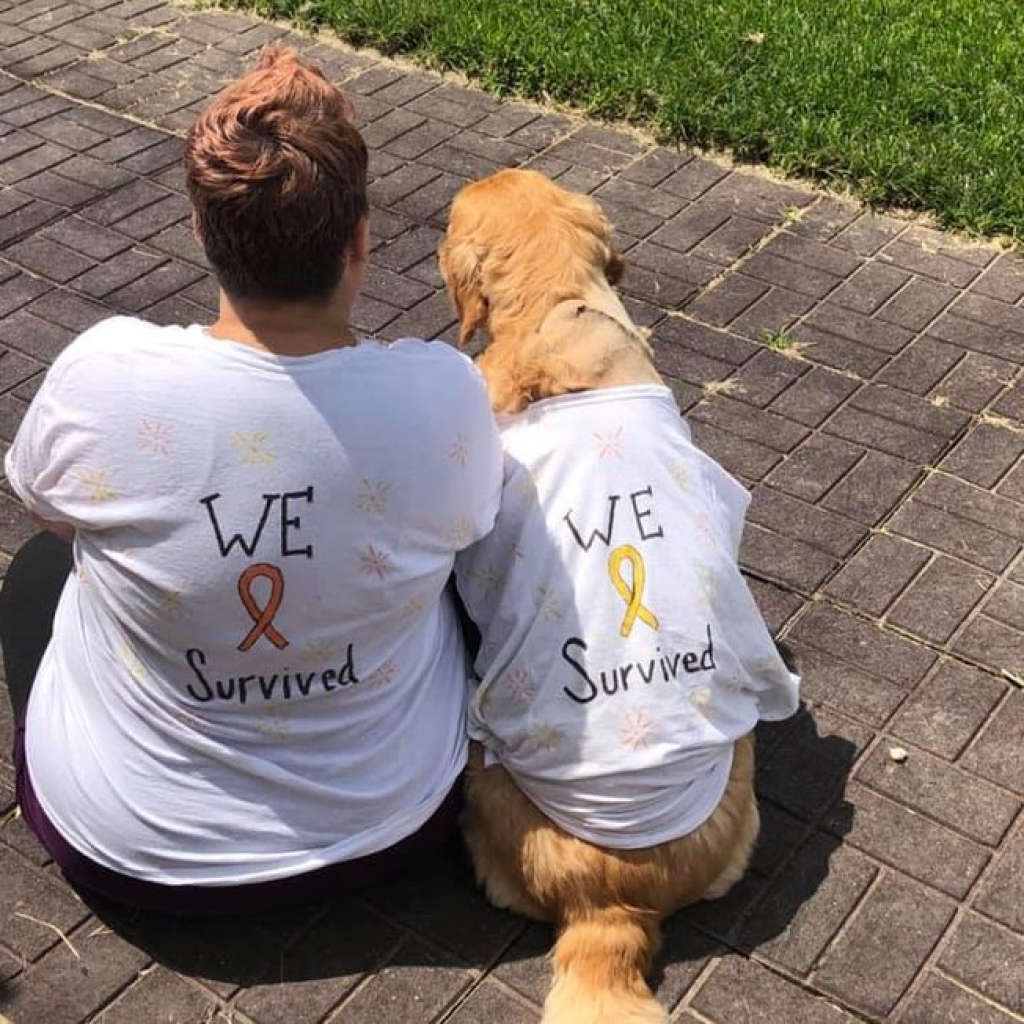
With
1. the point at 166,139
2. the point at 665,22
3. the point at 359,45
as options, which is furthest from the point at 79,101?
the point at 665,22

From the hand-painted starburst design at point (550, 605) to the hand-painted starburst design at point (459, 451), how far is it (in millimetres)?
359

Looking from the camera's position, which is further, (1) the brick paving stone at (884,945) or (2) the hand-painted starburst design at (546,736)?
(1) the brick paving stone at (884,945)

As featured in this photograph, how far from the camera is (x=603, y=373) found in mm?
3352

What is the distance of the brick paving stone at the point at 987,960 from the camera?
334 centimetres

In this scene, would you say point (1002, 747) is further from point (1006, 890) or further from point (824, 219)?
point (824, 219)

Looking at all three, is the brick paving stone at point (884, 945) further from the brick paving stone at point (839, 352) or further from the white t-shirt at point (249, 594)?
the brick paving stone at point (839, 352)

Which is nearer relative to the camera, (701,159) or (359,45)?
(701,159)

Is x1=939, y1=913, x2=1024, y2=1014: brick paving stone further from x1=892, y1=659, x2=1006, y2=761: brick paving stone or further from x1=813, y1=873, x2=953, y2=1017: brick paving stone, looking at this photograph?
x1=892, y1=659, x2=1006, y2=761: brick paving stone

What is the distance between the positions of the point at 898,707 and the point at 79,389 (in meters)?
2.41

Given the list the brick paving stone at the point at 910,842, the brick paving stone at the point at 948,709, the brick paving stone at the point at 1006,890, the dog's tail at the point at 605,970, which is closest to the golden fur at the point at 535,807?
the dog's tail at the point at 605,970

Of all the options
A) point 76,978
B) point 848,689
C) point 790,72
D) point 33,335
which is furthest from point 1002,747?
point 790,72

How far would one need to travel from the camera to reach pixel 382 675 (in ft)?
10.3

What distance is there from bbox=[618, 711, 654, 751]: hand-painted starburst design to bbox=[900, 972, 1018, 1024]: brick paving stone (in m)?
0.87

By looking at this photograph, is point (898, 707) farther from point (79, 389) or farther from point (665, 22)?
point (665, 22)
